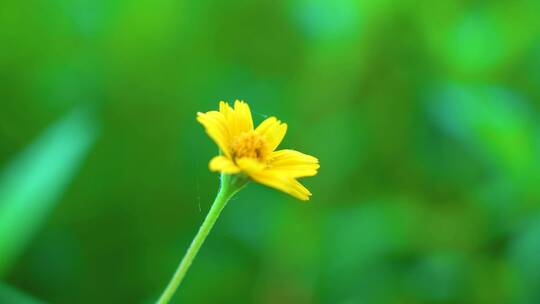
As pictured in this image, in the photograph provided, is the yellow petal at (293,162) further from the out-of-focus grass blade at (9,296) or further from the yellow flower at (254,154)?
the out-of-focus grass blade at (9,296)

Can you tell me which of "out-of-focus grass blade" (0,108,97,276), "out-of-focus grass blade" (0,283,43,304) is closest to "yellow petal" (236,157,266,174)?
"out-of-focus grass blade" (0,283,43,304)

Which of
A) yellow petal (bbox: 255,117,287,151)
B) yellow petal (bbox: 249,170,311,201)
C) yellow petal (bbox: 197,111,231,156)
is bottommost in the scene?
yellow petal (bbox: 249,170,311,201)

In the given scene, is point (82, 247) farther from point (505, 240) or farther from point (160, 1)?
point (505, 240)

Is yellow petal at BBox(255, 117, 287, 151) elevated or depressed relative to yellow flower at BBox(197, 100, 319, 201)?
elevated

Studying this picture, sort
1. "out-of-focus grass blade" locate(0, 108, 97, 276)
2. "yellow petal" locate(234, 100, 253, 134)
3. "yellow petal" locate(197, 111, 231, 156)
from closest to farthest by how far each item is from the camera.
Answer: "yellow petal" locate(197, 111, 231, 156) → "yellow petal" locate(234, 100, 253, 134) → "out-of-focus grass blade" locate(0, 108, 97, 276)

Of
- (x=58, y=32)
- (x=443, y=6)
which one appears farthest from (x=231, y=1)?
(x=443, y=6)

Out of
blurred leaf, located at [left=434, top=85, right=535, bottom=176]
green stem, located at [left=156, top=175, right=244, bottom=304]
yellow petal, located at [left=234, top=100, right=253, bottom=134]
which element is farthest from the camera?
blurred leaf, located at [left=434, top=85, right=535, bottom=176]

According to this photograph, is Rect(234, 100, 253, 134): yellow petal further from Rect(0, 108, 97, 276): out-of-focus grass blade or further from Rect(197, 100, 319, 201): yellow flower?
Rect(0, 108, 97, 276): out-of-focus grass blade
